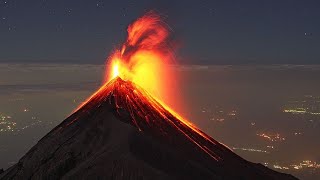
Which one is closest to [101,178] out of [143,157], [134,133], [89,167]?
[89,167]

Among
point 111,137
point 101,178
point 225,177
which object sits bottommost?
point 225,177

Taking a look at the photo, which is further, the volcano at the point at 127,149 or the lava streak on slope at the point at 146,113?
the lava streak on slope at the point at 146,113

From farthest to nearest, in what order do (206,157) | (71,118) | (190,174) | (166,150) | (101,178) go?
(71,118) → (206,157) → (166,150) → (190,174) → (101,178)

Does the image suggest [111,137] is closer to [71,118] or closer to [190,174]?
[190,174]

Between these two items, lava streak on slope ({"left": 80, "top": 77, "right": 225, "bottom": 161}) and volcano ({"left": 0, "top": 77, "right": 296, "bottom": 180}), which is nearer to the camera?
volcano ({"left": 0, "top": 77, "right": 296, "bottom": 180})

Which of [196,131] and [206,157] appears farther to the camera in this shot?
[196,131]

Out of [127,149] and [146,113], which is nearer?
[127,149]

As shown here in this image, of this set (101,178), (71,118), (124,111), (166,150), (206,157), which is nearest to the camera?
(101,178)

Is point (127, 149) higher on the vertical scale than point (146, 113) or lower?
lower
